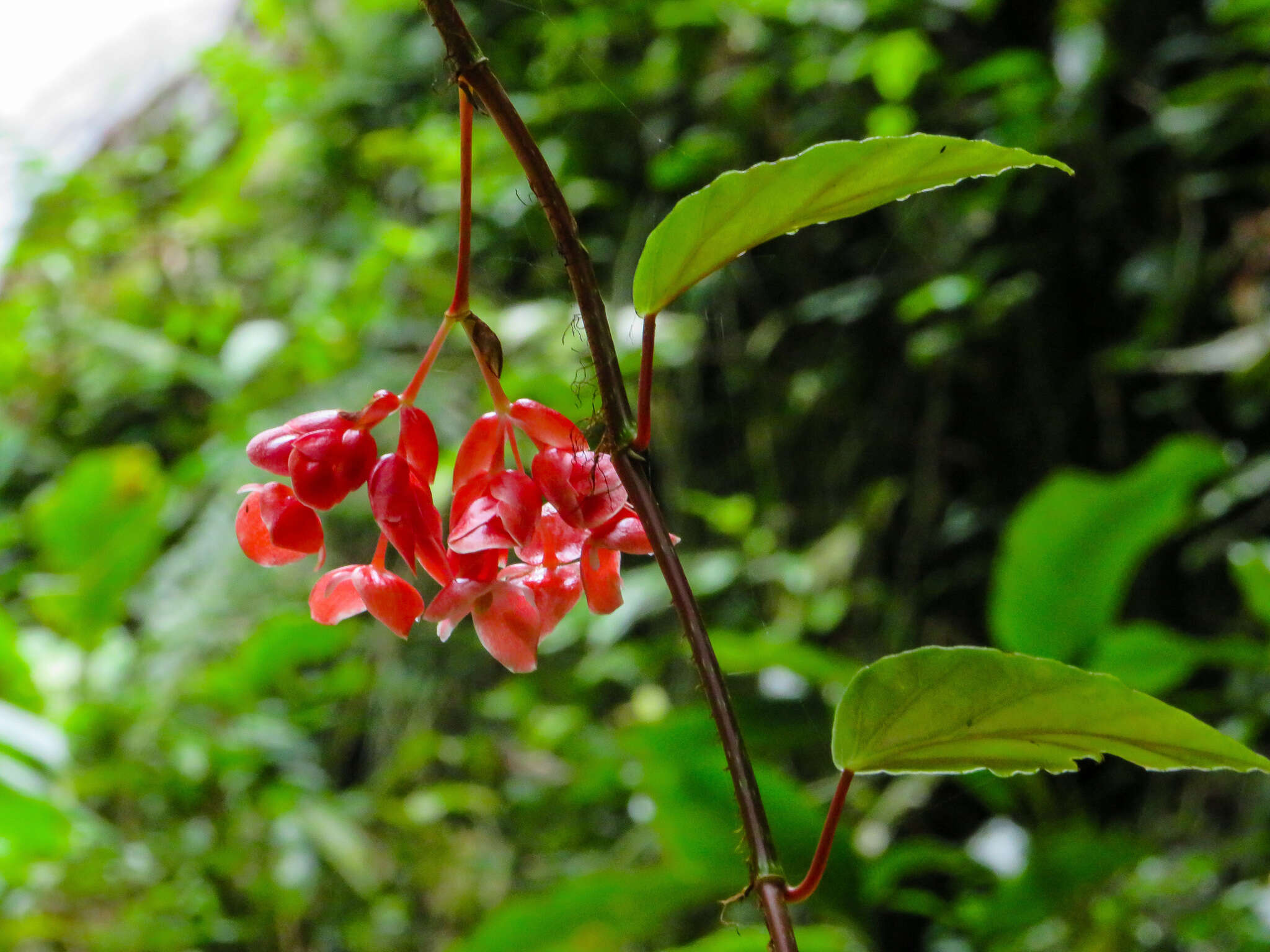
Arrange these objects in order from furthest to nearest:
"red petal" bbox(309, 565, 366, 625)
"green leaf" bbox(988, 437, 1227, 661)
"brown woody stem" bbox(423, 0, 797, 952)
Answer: "green leaf" bbox(988, 437, 1227, 661), "red petal" bbox(309, 565, 366, 625), "brown woody stem" bbox(423, 0, 797, 952)

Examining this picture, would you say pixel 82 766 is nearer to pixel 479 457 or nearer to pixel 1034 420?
pixel 479 457

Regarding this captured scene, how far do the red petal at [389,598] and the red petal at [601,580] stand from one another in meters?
0.06

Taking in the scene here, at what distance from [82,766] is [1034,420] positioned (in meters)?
1.41

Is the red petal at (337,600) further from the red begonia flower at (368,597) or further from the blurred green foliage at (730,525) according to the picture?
the blurred green foliage at (730,525)

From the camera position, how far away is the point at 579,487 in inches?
12.2

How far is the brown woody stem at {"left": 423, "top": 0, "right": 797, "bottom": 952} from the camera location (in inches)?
9.9

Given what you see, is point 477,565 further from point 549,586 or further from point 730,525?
point 730,525

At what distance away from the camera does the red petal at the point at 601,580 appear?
1.09 ft

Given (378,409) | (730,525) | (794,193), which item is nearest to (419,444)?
(378,409)

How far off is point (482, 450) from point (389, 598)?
0.06 m

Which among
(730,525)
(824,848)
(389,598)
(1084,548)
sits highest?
(730,525)

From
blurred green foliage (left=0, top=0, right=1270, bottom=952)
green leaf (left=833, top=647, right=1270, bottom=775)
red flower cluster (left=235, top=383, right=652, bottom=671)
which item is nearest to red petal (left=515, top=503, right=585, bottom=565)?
red flower cluster (left=235, top=383, right=652, bottom=671)

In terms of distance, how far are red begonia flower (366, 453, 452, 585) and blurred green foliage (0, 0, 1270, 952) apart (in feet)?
1.97

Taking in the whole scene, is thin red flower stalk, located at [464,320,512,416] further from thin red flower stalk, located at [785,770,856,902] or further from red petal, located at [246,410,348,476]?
thin red flower stalk, located at [785,770,856,902]
